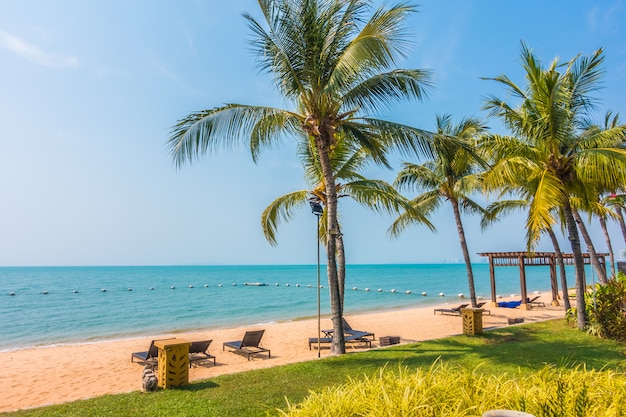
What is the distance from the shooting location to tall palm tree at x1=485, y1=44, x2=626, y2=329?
30.3ft

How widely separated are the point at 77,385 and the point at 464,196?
1488cm

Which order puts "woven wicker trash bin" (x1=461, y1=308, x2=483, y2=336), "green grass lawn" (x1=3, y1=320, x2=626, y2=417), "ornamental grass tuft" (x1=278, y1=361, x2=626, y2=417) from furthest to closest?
A: "woven wicker trash bin" (x1=461, y1=308, x2=483, y2=336)
"green grass lawn" (x1=3, y1=320, x2=626, y2=417)
"ornamental grass tuft" (x1=278, y1=361, x2=626, y2=417)

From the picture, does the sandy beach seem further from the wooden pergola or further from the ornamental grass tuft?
the ornamental grass tuft

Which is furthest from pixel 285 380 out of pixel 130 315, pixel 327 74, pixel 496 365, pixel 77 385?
pixel 130 315

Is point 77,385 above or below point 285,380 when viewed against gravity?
below

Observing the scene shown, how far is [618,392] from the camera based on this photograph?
334 centimetres

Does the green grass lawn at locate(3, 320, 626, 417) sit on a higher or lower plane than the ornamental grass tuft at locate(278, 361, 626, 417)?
lower

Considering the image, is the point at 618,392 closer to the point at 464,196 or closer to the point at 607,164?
the point at 607,164

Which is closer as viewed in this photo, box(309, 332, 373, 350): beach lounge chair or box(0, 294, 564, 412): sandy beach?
box(0, 294, 564, 412): sandy beach

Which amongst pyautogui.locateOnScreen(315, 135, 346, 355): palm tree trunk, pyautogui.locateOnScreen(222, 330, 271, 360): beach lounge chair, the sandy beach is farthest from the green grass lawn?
pyautogui.locateOnScreen(222, 330, 271, 360): beach lounge chair

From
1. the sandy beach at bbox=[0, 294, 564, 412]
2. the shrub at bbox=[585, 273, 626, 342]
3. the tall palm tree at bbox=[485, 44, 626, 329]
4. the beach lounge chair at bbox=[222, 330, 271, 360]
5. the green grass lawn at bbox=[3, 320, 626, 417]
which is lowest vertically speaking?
the sandy beach at bbox=[0, 294, 564, 412]

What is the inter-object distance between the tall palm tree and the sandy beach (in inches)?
235

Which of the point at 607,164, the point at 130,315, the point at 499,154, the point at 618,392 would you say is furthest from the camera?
the point at 130,315

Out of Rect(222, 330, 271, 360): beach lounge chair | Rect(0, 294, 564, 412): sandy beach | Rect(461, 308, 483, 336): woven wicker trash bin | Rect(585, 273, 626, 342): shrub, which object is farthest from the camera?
Rect(222, 330, 271, 360): beach lounge chair
